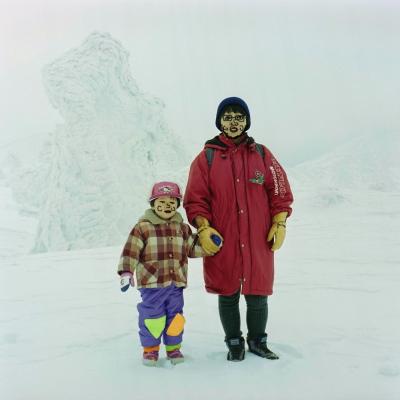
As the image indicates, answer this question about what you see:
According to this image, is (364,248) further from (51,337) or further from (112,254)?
(51,337)

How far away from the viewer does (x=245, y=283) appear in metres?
2.99

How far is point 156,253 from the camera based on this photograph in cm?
290

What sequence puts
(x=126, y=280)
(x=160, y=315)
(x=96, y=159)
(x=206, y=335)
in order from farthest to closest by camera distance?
(x=96, y=159), (x=206, y=335), (x=160, y=315), (x=126, y=280)

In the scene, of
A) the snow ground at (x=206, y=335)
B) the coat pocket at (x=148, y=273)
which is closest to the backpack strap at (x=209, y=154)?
the coat pocket at (x=148, y=273)

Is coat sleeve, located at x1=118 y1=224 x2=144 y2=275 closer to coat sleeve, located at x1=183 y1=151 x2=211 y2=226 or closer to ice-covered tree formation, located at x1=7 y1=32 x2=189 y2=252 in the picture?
coat sleeve, located at x1=183 y1=151 x2=211 y2=226

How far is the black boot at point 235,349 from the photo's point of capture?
3.04 meters

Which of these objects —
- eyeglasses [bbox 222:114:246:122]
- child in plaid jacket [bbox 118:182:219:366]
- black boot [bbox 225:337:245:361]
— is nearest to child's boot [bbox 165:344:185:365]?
child in plaid jacket [bbox 118:182:219:366]

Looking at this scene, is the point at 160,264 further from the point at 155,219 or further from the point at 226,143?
the point at 226,143

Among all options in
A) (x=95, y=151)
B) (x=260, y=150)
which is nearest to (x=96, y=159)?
(x=95, y=151)

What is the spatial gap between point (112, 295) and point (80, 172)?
312 cm

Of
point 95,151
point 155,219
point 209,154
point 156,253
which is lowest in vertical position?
point 156,253

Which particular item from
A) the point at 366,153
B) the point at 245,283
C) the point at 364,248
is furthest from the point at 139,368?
the point at 366,153

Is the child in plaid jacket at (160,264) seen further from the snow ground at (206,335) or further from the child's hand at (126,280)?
the snow ground at (206,335)

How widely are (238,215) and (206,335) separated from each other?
0.98 meters
